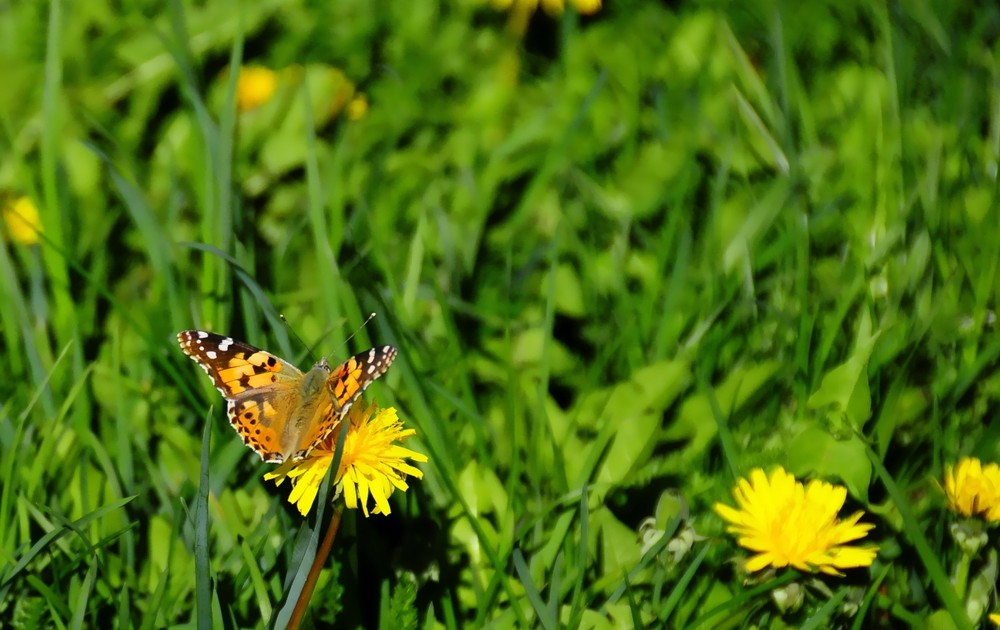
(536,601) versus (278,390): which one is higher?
(278,390)

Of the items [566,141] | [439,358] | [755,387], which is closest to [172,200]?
[439,358]

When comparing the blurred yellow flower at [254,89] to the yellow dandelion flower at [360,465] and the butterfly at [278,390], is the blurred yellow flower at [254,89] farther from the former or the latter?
the yellow dandelion flower at [360,465]

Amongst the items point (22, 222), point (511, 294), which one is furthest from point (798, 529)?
point (22, 222)

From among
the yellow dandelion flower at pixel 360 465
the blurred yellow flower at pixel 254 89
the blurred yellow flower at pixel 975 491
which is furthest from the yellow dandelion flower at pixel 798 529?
the blurred yellow flower at pixel 254 89

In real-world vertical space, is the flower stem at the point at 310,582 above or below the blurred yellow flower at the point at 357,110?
below

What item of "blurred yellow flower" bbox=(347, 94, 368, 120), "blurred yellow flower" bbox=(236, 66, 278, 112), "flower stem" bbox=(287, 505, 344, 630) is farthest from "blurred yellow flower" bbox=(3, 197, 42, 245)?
"flower stem" bbox=(287, 505, 344, 630)

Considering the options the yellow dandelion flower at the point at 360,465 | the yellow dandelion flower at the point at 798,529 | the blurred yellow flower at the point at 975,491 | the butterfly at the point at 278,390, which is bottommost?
the blurred yellow flower at the point at 975,491

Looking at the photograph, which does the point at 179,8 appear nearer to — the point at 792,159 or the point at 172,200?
the point at 172,200

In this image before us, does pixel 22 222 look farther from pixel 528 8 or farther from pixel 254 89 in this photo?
pixel 528 8
